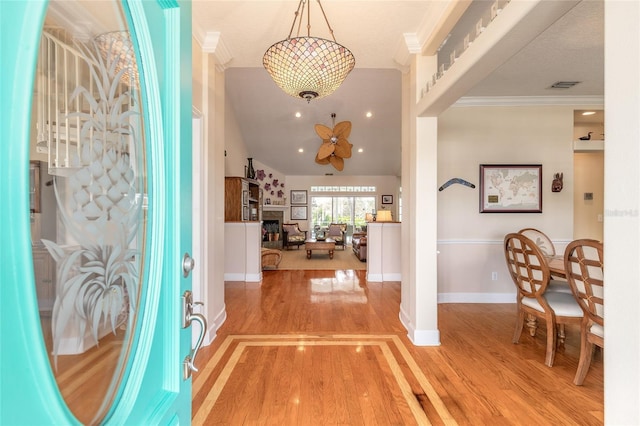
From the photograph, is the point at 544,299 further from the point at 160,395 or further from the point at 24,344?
the point at 24,344

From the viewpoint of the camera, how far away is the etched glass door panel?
0.46 m

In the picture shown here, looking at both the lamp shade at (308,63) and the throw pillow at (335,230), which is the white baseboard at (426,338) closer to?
the lamp shade at (308,63)

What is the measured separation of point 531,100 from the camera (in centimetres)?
386

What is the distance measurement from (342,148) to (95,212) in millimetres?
5155

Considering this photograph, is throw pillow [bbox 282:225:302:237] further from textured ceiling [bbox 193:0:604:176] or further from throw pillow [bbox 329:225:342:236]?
textured ceiling [bbox 193:0:604:176]

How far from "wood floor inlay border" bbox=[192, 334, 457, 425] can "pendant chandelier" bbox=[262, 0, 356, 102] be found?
2.12m

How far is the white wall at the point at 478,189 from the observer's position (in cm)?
391

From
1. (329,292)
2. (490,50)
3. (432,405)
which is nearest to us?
(490,50)

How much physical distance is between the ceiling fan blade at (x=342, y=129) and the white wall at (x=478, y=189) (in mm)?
1619

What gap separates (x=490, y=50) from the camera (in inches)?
63.1

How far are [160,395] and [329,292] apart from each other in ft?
12.3

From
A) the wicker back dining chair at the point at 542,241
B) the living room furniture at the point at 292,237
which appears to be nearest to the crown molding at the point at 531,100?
the wicker back dining chair at the point at 542,241

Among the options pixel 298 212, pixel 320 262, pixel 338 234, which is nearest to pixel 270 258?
pixel 320 262
